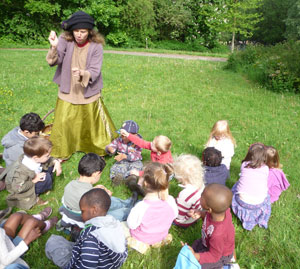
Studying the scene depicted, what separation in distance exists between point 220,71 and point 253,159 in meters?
9.96

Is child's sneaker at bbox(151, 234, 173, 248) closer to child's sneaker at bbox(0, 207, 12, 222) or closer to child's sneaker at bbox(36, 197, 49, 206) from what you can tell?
child's sneaker at bbox(36, 197, 49, 206)

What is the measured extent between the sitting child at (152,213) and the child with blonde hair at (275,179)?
5.14 feet

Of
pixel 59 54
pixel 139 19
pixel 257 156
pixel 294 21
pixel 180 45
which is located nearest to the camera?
pixel 257 156

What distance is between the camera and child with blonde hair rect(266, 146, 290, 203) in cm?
364

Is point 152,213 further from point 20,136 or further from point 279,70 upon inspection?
point 279,70

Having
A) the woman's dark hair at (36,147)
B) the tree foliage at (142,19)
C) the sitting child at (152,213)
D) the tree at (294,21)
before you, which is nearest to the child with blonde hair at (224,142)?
the sitting child at (152,213)

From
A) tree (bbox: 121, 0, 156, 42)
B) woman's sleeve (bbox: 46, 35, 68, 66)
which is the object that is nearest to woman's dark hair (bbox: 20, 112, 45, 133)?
woman's sleeve (bbox: 46, 35, 68, 66)

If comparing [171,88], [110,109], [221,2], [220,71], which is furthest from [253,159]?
[221,2]

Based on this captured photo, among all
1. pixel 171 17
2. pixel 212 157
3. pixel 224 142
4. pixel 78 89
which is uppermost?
pixel 171 17

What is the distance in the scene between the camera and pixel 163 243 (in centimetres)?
296

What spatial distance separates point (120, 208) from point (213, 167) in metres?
1.32

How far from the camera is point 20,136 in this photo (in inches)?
154

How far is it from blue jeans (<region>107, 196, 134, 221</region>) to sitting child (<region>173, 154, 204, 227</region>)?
639 mm

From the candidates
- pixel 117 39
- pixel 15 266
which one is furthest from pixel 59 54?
pixel 117 39
